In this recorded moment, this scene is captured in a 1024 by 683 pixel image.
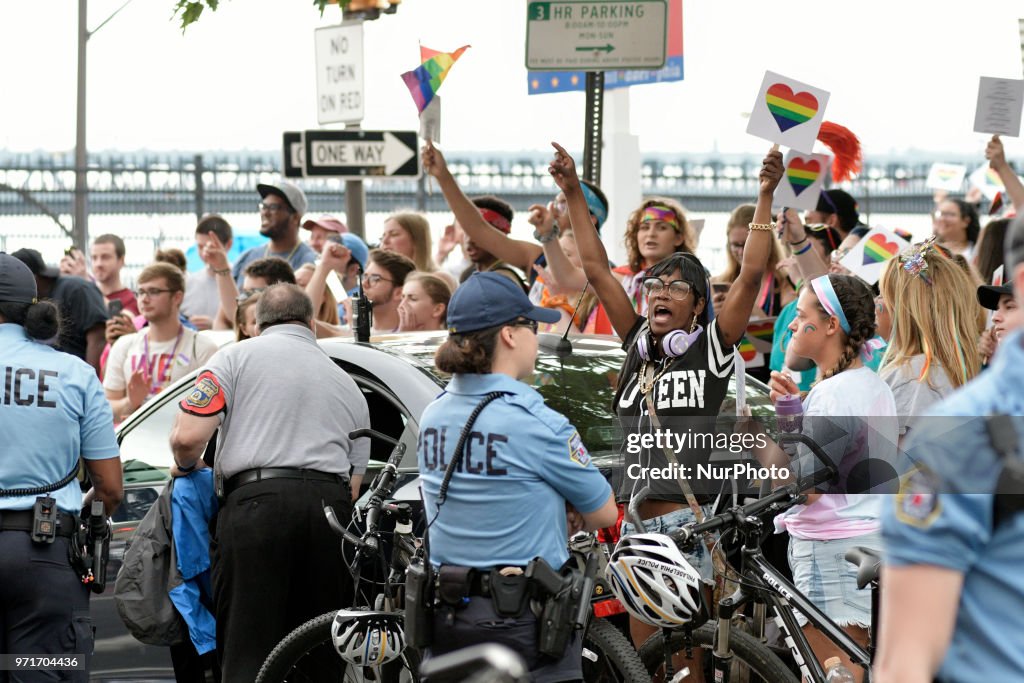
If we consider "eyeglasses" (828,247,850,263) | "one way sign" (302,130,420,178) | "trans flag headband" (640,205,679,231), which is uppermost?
"one way sign" (302,130,420,178)

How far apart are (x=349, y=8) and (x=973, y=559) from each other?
979cm

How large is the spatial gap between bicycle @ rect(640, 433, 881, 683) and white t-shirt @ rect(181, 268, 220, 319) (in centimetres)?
695

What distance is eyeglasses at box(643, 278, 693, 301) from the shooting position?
546 centimetres

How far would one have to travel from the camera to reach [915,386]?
5.68 meters

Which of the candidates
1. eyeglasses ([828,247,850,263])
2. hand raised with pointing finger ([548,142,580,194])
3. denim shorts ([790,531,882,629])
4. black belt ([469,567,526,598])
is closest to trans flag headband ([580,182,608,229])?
hand raised with pointing finger ([548,142,580,194])

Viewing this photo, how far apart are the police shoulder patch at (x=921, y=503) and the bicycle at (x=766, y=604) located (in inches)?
103

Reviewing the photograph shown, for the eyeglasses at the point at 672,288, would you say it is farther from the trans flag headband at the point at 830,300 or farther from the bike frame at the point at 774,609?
the bike frame at the point at 774,609

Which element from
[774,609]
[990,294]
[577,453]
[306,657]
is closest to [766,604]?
[774,609]

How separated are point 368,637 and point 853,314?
2009mm

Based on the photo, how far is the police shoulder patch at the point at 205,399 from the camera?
5.65 meters

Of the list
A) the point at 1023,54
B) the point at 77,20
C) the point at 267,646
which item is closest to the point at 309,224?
the point at 1023,54

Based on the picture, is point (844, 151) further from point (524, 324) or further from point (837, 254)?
point (524, 324)

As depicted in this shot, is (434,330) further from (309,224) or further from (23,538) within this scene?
(309,224)

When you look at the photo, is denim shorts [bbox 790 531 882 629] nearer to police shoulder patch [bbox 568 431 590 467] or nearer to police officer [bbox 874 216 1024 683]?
police shoulder patch [bbox 568 431 590 467]
